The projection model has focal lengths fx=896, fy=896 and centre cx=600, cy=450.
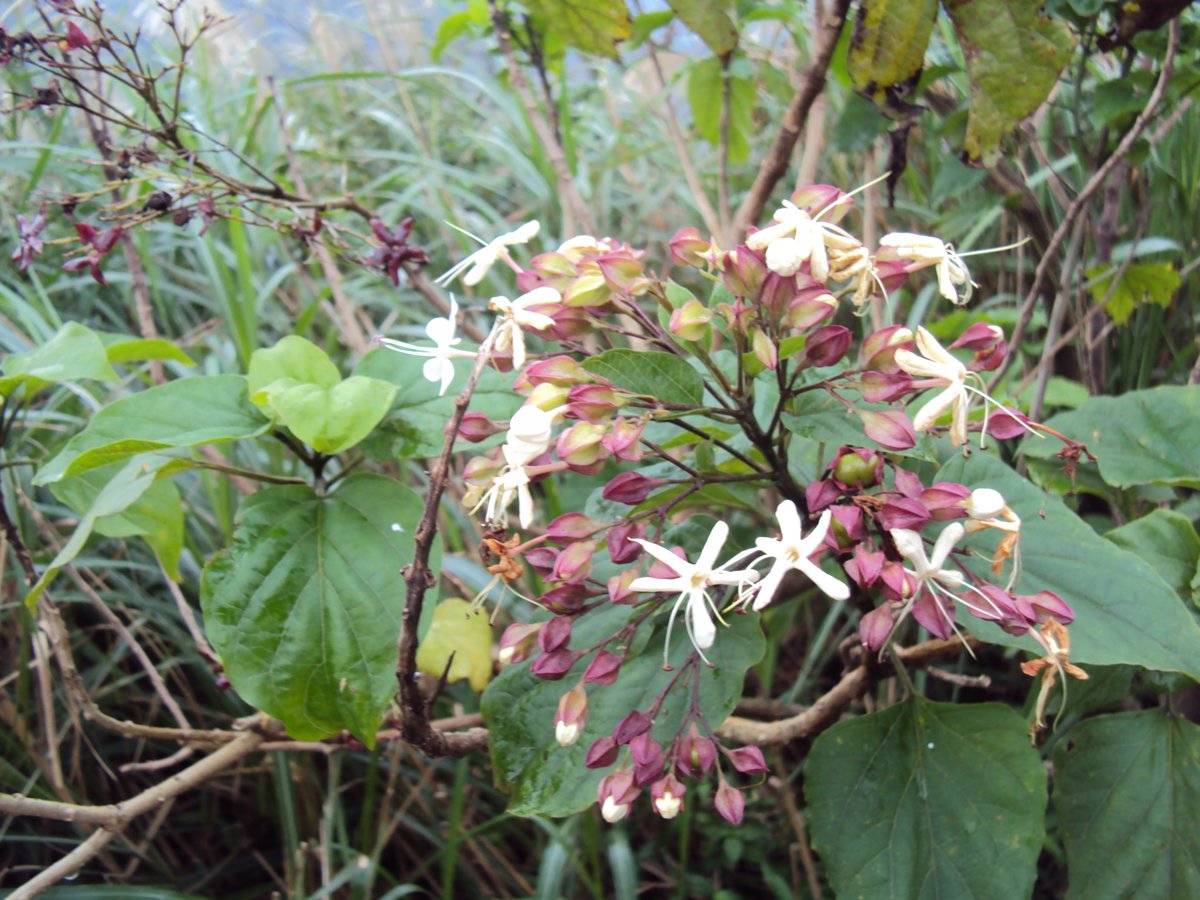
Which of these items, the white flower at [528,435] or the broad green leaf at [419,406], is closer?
the white flower at [528,435]

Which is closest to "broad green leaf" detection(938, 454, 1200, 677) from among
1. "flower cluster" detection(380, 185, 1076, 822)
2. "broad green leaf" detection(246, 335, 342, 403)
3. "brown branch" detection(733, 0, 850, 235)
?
"flower cluster" detection(380, 185, 1076, 822)

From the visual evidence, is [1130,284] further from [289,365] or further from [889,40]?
[289,365]

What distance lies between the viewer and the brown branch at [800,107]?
928mm

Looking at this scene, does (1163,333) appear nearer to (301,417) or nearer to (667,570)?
(667,570)

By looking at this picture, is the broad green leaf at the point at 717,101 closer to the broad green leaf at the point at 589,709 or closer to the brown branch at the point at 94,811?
the broad green leaf at the point at 589,709

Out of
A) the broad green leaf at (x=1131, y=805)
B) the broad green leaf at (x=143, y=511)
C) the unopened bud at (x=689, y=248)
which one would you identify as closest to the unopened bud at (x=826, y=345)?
the unopened bud at (x=689, y=248)

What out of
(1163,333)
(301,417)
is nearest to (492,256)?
(301,417)

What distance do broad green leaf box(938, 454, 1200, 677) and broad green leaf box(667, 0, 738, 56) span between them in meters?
0.61

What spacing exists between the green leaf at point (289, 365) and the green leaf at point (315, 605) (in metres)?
0.11

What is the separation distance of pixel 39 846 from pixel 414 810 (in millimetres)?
492

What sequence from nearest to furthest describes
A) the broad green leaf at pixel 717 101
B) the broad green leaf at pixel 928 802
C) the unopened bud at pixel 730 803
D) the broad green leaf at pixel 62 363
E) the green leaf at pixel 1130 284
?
1. the unopened bud at pixel 730 803
2. the broad green leaf at pixel 928 802
3. the broad green leaf at pixel 62 363
4. the green leaf at pixel 1130 284
5. the broad green leaf at pixel 717 101

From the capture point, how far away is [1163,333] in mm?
1401

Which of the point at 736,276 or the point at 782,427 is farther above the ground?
the point at 736,276

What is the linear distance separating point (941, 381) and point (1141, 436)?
429mm
